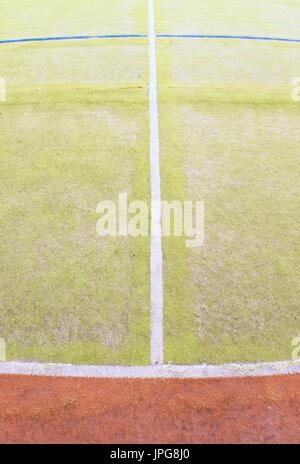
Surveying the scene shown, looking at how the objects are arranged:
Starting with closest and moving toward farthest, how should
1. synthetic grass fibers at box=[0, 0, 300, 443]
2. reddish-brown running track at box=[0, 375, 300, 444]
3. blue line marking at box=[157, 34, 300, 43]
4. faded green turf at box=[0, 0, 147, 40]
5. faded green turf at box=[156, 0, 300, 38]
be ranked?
reddish-brown running track at box=[0, 375, 300, 444], synthetic grass fibers at box=[0, 0, 300, 443], blue line marking at box=[157, 34, 300, 43], faded green turf at box=[0, 0, 147, 40], faded green turf at box=[156, 0, 300, 38]

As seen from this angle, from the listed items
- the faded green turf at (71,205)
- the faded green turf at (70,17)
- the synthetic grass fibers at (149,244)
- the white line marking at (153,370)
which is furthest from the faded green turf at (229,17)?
the white line marking at (153,370)

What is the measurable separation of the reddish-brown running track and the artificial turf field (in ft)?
1.18

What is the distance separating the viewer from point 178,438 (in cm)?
459

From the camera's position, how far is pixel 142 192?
25.6 ft

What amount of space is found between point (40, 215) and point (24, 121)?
3.45 metres

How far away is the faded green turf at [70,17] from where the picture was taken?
1480 cm

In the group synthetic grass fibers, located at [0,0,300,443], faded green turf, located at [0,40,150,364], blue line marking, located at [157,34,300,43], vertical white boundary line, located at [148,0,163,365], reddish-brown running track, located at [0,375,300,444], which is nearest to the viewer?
reddish-brown running track, located at [0,375,300,444]

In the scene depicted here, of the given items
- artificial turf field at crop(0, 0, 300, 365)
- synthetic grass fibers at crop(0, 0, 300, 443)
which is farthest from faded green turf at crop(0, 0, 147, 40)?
synthetic grass fibers at crop(0, 0, 300, 443)

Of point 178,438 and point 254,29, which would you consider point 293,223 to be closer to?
point 178,438

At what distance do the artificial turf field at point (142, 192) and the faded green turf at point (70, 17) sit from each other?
92cm

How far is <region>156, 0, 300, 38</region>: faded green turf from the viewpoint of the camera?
1492 centimetres

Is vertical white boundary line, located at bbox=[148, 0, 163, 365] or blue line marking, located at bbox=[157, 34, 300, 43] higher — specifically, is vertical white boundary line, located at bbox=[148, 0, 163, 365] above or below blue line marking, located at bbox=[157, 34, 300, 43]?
below

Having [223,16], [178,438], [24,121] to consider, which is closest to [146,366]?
[178,438]

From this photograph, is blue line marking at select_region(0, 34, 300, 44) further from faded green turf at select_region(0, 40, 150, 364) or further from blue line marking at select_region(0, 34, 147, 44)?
faded green turf at select_region(0, 40, 150, 364)
